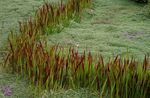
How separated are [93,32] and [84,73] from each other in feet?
4.38

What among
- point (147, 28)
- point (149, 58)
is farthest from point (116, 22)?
point (149, 58)

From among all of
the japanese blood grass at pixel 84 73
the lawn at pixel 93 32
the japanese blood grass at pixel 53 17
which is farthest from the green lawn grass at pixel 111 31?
the japanese blood grass at pixel 84 73

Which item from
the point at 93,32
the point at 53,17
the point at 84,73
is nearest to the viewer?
the point at 84,73

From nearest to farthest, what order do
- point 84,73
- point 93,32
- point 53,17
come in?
point 84,73 < point 93,32 < point 53,17

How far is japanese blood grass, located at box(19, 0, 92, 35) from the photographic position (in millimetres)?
4532

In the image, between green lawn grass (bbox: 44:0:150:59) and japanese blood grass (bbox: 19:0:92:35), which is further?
japanese blood grass (bbox: 19:0:92:35)

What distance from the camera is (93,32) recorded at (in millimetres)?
4629

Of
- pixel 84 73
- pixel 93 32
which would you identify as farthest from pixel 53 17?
pixel 84 73

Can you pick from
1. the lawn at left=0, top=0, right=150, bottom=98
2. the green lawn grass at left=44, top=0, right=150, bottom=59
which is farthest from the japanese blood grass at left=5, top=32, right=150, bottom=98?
the green lawn grass at left=44, top=0, right=150, bottom=59

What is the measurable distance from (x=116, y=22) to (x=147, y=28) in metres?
0.47

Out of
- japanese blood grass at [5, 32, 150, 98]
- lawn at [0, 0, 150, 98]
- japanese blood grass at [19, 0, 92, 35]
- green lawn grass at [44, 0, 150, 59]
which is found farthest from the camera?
japanese blood grass at [19, 0, 92, 35]

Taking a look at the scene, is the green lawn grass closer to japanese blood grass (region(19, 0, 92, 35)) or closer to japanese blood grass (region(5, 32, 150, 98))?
japanese blood grass (region(19, 0, 92, 35))

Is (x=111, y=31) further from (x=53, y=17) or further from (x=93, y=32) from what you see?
(x=53, y=17)

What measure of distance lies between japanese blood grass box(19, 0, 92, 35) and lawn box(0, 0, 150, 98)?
0.29 feet
